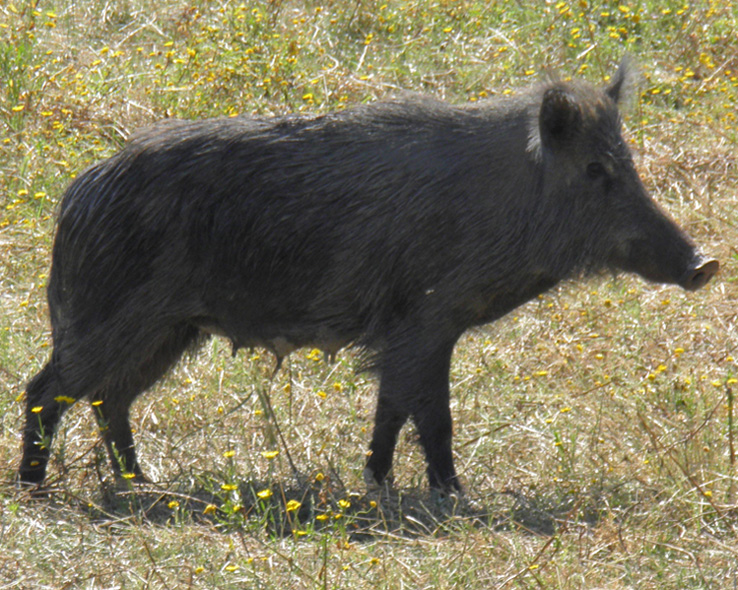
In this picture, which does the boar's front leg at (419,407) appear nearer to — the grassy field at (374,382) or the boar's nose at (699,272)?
the grassy field at (374,382)

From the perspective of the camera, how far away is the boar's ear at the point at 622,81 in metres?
4.95

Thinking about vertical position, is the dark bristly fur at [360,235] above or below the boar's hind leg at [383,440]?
above

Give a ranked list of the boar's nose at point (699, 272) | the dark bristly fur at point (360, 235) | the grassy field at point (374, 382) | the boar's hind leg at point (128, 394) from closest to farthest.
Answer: the grassy field at point (374, 382)
the boar's nose at point (699, 272)
the dark bristly fur at point (360, 235)
the boar's hind leg at point (128, 394)

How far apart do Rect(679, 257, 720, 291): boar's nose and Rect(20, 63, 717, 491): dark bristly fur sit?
19mm

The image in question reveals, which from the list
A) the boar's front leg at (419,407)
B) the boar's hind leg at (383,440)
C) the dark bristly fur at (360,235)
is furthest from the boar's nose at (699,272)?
the boar's hind leg at (383,440)

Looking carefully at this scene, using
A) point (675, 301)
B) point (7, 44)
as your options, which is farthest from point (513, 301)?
point (7, 44)

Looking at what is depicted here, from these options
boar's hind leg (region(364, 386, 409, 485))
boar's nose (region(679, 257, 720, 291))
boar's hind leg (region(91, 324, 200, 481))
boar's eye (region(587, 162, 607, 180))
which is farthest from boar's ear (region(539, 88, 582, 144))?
boar's hind leg (region(91, 324, 200, 481))

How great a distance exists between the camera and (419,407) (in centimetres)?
464

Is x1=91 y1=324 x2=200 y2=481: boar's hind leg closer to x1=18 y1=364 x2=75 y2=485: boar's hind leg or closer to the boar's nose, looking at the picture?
x1=18 y1=364 x2=75 y2=485: boar's hind leg

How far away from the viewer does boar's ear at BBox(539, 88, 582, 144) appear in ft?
14.6

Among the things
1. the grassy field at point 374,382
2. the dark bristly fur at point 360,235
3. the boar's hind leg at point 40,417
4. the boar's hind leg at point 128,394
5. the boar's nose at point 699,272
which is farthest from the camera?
the boar's hind leg at point 128,394

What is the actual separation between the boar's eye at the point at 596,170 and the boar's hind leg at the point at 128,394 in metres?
1.61

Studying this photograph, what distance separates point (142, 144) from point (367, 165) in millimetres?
830

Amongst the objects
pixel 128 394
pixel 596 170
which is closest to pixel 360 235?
pixel 596 170
